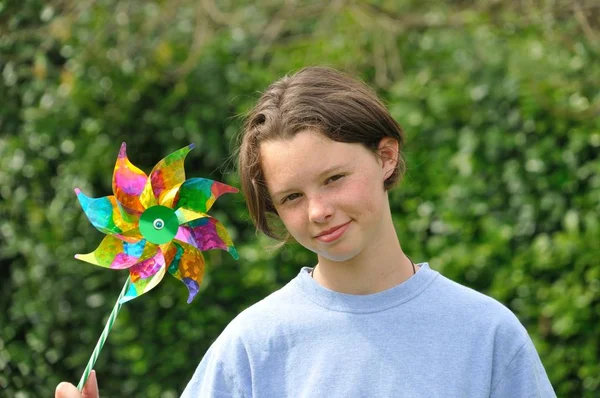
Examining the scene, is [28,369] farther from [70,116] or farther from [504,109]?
[504,109]

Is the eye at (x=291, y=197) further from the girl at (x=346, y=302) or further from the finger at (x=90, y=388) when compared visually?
the finger at (x=90, y=388)

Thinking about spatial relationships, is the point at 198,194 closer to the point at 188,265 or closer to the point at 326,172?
the point at 188,265

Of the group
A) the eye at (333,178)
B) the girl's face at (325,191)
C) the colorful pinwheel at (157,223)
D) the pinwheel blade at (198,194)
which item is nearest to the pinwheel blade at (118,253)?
the colorful pinwheel at (157,223)

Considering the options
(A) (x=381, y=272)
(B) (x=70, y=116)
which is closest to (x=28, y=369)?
(B) (x=70, y=116)

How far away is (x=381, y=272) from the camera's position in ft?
7.02

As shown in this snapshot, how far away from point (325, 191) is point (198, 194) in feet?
1.25

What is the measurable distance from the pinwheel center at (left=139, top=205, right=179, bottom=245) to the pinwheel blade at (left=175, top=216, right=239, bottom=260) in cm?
4

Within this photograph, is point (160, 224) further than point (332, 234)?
Yes

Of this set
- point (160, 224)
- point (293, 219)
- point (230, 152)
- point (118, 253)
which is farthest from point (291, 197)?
point (230, 152)

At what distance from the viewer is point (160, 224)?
2.26 meters

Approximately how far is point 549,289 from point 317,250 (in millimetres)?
1879

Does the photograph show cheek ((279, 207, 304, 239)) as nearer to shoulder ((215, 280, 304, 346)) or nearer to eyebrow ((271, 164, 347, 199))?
eyebrow ((271, 164, 347, 199))

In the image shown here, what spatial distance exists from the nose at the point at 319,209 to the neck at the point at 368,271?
0.52ft

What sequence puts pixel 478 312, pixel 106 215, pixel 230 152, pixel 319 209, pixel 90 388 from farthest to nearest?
pixel 230 152 → pixel 106 215 → pixel 90 388 → pixel 478 312 → pixel 319 209
